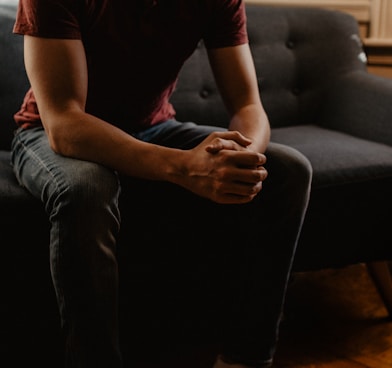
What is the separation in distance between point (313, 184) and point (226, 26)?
0.39 meters

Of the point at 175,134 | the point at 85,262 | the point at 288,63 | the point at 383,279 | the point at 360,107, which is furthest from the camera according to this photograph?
the point at 288,63

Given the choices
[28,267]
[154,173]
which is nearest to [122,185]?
A: [154,173]

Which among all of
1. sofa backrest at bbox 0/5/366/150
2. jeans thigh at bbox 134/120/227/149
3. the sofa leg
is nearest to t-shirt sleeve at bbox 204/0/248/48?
jeans thigh at bbox 134/120/227/149

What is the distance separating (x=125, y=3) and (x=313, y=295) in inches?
38.1

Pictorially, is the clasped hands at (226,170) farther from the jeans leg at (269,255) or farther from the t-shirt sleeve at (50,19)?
the t-shirt sleeve at (50,19)

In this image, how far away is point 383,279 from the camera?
5.56 ft

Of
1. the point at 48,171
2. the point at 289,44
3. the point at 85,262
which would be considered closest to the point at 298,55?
the point at 289,44

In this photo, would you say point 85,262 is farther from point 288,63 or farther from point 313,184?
point 288,63

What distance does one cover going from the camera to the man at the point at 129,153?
1.09 meters

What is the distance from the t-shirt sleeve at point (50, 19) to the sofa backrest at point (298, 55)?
83 cm

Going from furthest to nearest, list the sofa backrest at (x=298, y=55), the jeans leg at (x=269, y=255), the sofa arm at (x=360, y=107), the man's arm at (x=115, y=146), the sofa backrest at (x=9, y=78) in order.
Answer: the sofa backrest at (x=298, y=55) → the sofa arm at (x=360, y=107) → the sofa backrest at (x=9, y=78) → the jeans leg at (x=269, y=255) → the man's arm at (x=115, y=146)

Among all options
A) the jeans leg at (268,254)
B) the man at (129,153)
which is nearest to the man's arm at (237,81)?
the man at (129,153)

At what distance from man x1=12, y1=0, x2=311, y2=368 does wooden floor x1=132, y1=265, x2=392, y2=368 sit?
22 centimetres

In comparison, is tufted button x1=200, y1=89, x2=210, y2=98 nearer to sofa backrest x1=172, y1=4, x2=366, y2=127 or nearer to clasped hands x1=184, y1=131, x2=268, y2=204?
sofa backrest x1=172, y1=4, x2=366, y2=127
